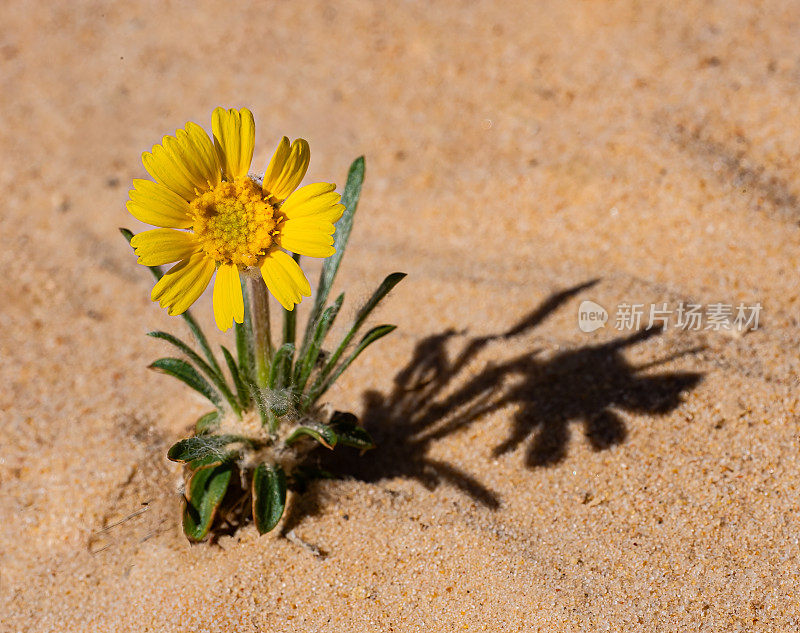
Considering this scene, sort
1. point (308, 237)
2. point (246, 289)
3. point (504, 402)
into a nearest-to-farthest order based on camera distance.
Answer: point (308, 237) → point (246, 289) → point (504, 402)

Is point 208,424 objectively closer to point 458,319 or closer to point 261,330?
point 261,330

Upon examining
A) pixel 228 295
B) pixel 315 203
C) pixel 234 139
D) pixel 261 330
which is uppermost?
pixel 234 139

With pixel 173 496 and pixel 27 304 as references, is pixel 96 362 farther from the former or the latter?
pixel 173 496

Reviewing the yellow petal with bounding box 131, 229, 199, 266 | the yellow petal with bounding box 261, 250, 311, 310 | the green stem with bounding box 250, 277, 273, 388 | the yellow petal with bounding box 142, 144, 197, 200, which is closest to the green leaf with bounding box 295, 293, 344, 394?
the green stem with bounding box 250, 277, 273, 388

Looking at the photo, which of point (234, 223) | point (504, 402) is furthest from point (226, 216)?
point (504, 402)

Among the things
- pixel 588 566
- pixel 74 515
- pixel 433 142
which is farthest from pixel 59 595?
pixel 433 142

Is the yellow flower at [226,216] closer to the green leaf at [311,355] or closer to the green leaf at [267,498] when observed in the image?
the green leaf at [311,355]
